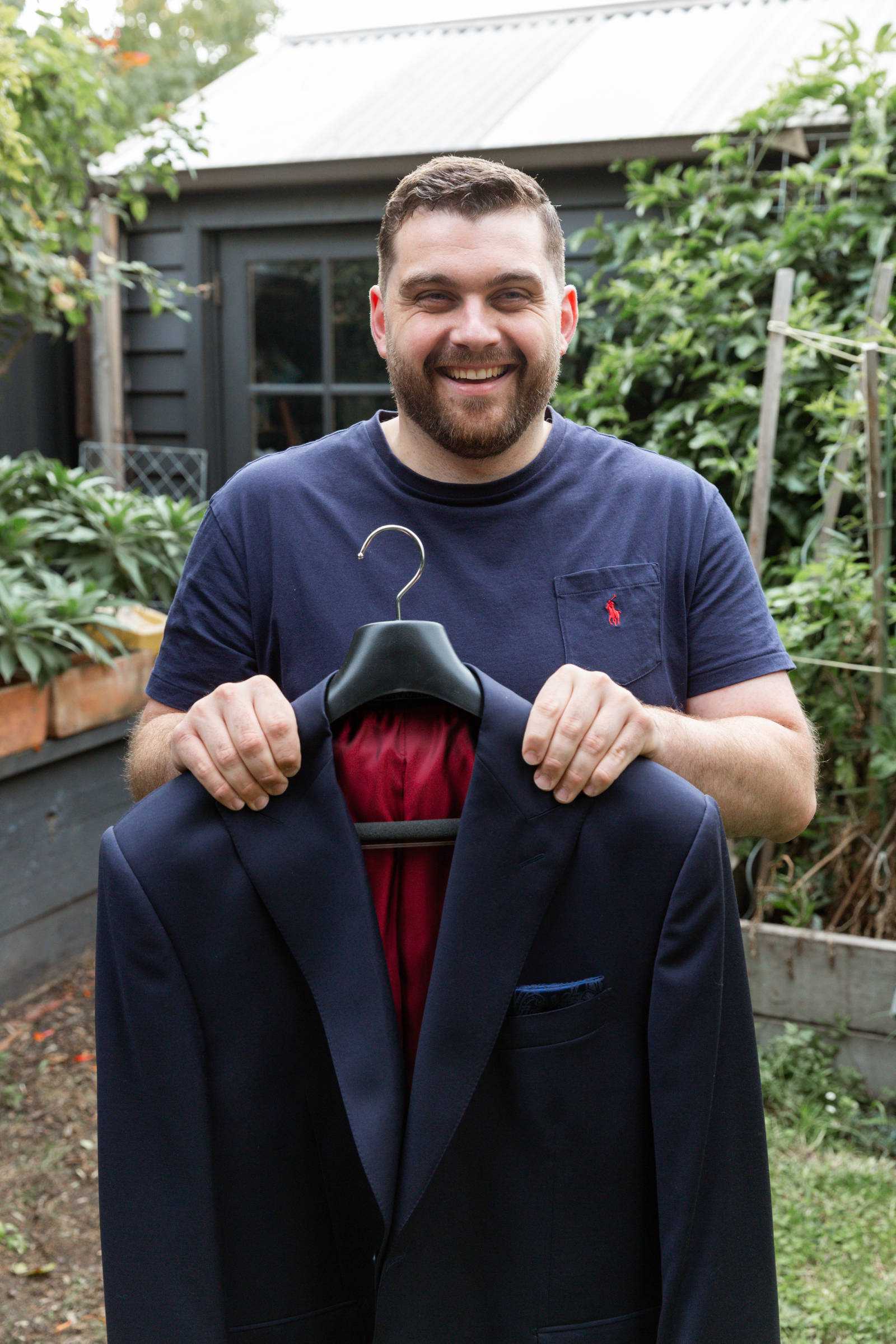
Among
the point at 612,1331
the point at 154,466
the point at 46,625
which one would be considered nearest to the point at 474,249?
the point at 612,1331

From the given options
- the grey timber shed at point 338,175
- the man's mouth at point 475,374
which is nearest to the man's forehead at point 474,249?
the man's mouth at point 475,374

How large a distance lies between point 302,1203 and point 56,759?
2.38 metres

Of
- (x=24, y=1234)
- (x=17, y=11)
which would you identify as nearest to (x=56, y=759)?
(x=24, y=1234)

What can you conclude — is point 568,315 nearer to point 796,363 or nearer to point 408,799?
point 408,799

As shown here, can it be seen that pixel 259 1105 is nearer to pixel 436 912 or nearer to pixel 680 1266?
pixel 436 912

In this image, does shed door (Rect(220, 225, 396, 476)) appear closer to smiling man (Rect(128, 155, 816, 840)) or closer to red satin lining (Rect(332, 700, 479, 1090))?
smiling man (Rect(128, 155, 816, 840))

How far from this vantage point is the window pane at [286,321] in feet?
18.7

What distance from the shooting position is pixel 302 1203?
1.27 m

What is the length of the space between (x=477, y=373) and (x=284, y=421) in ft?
14.8

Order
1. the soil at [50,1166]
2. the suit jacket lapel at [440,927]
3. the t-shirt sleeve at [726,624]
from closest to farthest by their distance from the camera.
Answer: the suit jacket lapel at [440,927], the t-shirt sleeve at [726,624], the soil at [50,1166]

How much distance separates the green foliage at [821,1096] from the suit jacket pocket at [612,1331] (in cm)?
165

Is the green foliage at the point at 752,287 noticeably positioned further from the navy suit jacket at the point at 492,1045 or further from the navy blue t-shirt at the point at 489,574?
the navy suit jacket at the point at 492,1045

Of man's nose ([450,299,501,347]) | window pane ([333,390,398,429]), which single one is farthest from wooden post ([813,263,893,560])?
window pane ([333,390,398,429])

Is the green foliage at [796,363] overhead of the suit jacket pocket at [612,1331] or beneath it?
overhead
